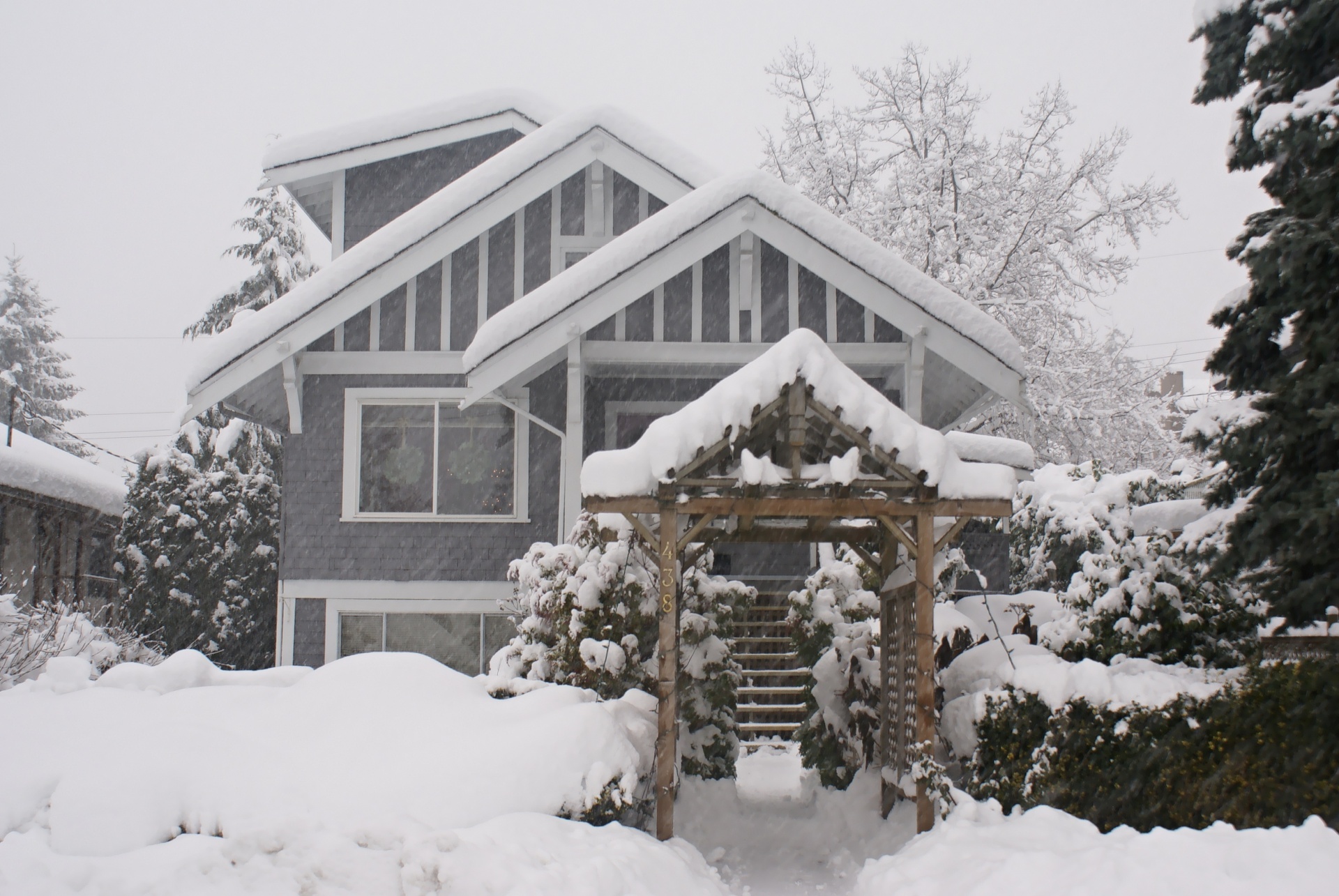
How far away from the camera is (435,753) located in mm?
6836

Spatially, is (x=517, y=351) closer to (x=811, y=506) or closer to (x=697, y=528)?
(x=697, y=528)

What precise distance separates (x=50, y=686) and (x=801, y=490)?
17.2ft

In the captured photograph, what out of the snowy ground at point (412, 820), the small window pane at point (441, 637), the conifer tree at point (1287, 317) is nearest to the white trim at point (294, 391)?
the small window pane at point (441, 637)

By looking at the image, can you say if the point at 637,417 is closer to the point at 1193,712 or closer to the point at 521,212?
the point at 521,212

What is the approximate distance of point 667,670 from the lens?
23.9 ft

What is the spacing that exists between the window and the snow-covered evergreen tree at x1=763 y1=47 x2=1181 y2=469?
12331 mm

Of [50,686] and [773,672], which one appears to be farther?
[773,672]

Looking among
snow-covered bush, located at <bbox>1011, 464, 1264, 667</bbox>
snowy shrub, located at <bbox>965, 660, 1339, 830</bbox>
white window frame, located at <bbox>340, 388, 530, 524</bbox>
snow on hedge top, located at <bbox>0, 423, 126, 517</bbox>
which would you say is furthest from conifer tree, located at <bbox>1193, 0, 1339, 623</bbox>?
snow on hedge top, located at <bbox>0, 423, 126, 517</bbox>

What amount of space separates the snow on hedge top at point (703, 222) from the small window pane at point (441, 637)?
3296 millimetres

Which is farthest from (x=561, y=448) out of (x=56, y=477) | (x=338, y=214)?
(x=56, y=477)

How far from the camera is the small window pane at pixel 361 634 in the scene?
1209 cm

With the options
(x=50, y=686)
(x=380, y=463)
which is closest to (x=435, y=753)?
(x=50, y=686)

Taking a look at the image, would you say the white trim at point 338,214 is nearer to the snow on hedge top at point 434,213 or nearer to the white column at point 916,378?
the snow on hedge top at point 434,213

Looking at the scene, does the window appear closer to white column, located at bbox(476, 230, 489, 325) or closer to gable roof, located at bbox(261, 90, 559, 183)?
white column, located at bbox(476, 230, 489, 325)
